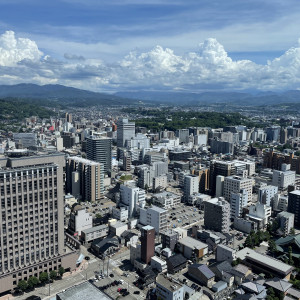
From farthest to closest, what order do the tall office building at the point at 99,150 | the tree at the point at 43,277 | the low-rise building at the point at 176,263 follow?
1. the tall office building at the point at 99,150
2. the low-rise building at the point at 176,263
3. the tree at the point at 43,277

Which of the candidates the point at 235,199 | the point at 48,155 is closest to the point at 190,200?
the point at 235,199

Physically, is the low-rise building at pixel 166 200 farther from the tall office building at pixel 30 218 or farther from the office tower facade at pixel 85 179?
the tall office building at pixel 30 218

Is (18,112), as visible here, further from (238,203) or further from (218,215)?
(218,215)

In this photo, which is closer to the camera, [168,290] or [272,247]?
[168,290]

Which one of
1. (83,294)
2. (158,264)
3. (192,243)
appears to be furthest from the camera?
(192,243)

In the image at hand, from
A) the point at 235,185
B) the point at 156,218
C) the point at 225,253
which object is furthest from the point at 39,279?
the point at 235,185

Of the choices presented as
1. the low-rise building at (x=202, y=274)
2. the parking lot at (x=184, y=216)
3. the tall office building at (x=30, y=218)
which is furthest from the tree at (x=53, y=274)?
the parking lot at (x=184, y=216)

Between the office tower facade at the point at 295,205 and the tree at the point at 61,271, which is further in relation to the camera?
the office tower facade at the point at 295,205
